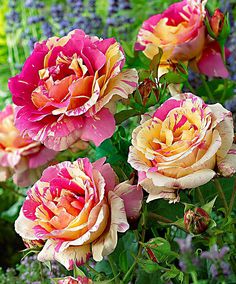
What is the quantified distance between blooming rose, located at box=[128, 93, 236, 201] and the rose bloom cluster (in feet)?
0.56

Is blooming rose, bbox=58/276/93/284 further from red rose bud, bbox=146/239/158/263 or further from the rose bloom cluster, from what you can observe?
the rose bloom cluster

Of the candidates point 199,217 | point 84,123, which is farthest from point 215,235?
point 84,123

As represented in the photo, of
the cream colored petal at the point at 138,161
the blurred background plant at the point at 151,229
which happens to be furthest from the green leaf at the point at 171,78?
the cream colored petal at the point at 138,161

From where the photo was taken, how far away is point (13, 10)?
1347 mm

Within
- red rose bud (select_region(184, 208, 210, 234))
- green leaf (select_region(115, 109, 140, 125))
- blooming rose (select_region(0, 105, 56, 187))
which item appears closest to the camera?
red rose bud (select_region(184, 208, 210, 234))

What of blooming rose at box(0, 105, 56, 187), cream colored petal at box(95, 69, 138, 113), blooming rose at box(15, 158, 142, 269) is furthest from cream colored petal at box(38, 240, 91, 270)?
blooming rose at box(0, 105, 56, 187)

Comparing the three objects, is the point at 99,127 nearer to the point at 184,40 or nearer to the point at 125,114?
the point at 125,114

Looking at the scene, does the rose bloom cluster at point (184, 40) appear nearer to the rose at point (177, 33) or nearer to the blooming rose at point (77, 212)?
the rose at point (177, 33)

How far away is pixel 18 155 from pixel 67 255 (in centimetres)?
32

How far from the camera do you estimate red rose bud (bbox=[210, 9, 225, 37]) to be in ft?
2.25

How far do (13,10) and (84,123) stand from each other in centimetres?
81

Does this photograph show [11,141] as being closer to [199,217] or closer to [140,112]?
[140,112]

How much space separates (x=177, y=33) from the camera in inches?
29.7

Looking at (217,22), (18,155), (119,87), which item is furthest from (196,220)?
(18,155)
